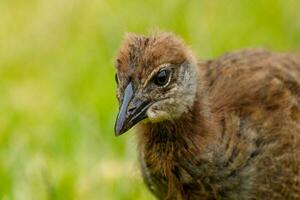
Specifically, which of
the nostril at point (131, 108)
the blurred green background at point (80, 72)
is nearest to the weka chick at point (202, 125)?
the nostril at point (131, 108)

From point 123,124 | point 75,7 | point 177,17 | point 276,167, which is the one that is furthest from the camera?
point 75,7

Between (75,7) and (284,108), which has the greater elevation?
(75,7)

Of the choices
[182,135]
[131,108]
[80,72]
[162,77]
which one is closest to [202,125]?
[182,135]

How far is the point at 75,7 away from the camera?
9953 millimetres

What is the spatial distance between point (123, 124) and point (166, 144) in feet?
1.47

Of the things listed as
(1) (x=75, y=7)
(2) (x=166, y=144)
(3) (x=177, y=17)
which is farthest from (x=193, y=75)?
(1) (x=75, y=7)

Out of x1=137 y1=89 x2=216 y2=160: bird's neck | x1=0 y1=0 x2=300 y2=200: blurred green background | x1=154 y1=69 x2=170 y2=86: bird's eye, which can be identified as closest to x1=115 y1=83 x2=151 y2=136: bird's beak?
x1=154 y1=69 x2=170 y2=86: bird's eye

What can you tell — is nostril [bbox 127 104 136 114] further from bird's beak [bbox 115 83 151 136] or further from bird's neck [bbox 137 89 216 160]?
bird's neck [bbox 137 89 216 160]

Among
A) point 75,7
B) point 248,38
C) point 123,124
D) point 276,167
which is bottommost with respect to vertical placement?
point 276,167

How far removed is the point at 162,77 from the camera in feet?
20.6

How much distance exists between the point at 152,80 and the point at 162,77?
2.9 inches

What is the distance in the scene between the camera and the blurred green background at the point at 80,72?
7.52 m

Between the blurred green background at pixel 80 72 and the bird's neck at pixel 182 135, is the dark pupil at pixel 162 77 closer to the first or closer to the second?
the bird's neck at pixel 182 135

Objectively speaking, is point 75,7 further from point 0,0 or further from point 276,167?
point 276,167
